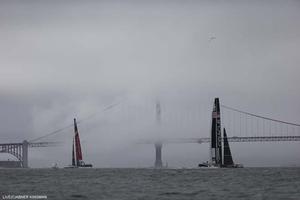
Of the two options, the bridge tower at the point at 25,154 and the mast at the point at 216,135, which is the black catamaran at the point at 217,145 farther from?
the bridge tower at the point at 25,154

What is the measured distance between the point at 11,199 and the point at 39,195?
17.1ft

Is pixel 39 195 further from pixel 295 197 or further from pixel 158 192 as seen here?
pixel 295 197

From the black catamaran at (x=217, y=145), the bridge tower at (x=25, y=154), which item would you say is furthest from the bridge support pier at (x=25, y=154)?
the black catamaran at (x=217, y=145)

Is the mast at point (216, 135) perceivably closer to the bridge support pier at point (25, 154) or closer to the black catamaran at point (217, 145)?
the black catamaran at point (217, 145)

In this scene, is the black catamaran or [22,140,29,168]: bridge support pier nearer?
the black catamaran

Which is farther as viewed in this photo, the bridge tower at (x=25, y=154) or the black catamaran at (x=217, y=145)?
the bridge tower at (x=25, y=154)

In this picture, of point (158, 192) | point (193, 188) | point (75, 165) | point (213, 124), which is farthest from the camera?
point (75, 165)

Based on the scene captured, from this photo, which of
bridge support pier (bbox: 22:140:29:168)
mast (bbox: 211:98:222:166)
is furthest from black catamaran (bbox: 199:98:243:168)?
bridge support pier (bbox: 22:140:29:168)

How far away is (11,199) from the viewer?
4825 cm

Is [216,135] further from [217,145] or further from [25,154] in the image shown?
[25,154]

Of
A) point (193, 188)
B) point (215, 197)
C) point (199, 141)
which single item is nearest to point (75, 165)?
point (199, 141)

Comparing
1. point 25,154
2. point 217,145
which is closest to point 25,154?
point 25,154

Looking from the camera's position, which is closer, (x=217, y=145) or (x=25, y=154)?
(x=217, y=145)

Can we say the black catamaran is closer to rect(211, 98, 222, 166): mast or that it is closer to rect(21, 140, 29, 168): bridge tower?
rect(211, 98, 222, 166): mast
